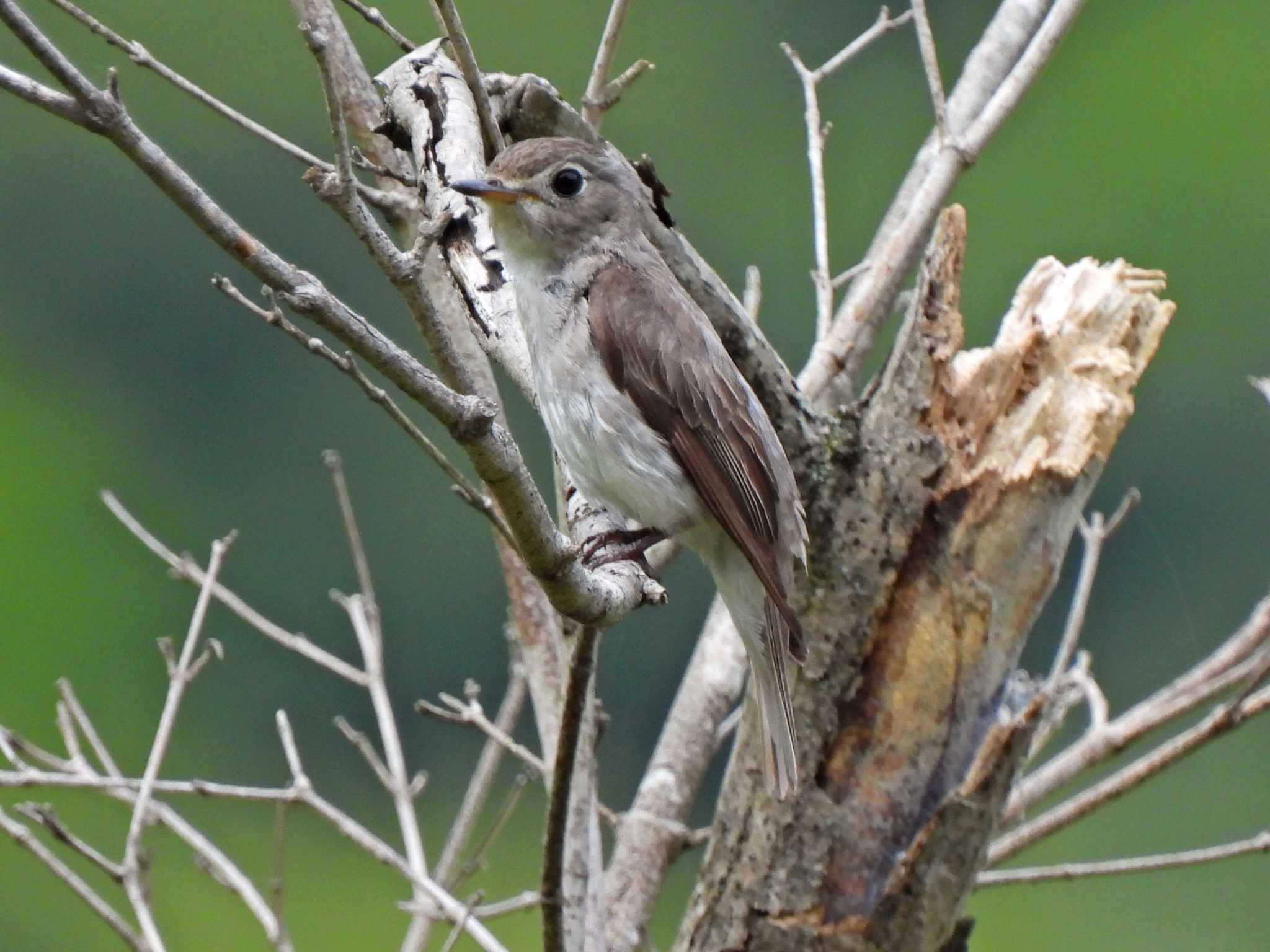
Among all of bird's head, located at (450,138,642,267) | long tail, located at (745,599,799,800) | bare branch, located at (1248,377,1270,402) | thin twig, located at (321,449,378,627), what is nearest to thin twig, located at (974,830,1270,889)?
long tail, located at (745,599,799,800)

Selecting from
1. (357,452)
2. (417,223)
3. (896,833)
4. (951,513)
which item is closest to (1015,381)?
(951,513)

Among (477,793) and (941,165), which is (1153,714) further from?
(477,793)

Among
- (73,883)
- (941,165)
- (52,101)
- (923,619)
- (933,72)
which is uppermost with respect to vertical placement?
(933,72)

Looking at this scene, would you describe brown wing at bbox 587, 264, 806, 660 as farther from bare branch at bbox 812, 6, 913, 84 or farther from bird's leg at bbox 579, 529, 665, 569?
bare branch at bbox 812, 6, 913, 84

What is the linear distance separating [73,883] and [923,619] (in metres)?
2.12

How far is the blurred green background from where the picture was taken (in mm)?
15477

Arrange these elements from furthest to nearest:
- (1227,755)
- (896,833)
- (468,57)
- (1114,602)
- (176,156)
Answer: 1. (1114,602)
2. (1227,755)
3. (176,156)
4. (896,833)
5. (468,57)

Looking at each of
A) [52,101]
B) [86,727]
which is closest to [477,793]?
[86,727]

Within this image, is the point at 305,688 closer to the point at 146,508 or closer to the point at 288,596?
the point at 288,596

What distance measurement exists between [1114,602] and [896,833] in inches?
567

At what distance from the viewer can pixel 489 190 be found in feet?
12.8

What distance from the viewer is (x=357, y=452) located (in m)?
17.8

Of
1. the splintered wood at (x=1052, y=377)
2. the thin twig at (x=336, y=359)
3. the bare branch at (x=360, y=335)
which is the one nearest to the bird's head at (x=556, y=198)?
the splintered wood at (x=1052, y=377)

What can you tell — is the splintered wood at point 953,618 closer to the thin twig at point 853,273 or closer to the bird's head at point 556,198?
the thin twig at point 853,273
